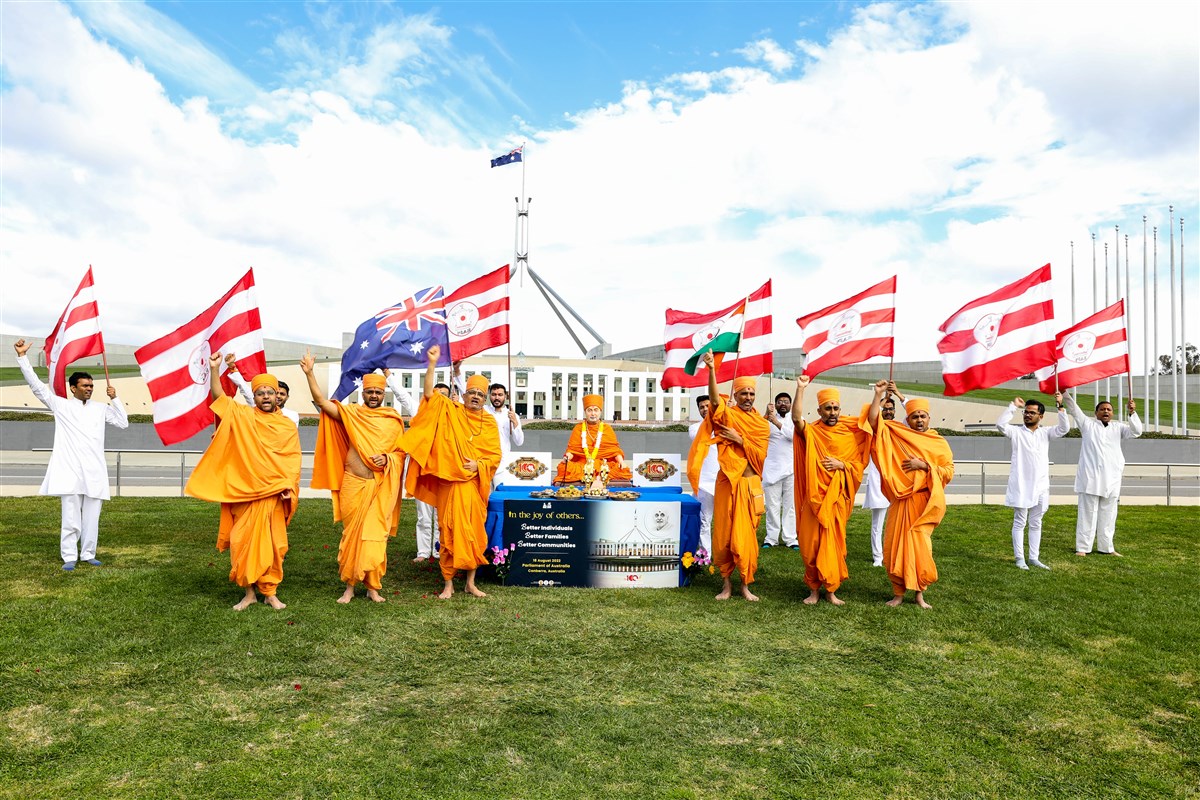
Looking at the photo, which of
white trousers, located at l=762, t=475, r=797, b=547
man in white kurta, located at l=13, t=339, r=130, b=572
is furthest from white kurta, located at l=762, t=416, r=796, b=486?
man in white kurta, located at l=13, t=339, r=130, b=572

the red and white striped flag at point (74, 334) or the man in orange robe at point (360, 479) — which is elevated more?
the red and white striped flag at point (74, 334)

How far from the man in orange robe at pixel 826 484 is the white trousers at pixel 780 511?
3.02 meters

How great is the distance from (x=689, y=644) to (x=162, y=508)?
33.8 feet

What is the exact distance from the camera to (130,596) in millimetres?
6914

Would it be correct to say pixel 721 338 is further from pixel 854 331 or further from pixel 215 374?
pixel 215 374

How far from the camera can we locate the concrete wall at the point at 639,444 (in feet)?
79.5

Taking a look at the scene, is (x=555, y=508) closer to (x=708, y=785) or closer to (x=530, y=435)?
(x=708, y=785)

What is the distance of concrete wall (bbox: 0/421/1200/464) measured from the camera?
79.5 feet

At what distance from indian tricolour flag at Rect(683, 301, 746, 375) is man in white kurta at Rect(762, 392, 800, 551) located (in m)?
1.35

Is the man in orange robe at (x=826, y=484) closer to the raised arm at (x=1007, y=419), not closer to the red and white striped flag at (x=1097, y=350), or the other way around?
the raised arm at (x=1007, y=419)

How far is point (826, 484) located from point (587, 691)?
11.2ft

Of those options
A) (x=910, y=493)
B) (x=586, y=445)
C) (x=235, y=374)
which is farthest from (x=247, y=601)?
(x=910, y=493)

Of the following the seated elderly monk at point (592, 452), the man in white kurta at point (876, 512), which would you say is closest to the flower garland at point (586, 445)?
the seated elderly monk at point (592, 452)

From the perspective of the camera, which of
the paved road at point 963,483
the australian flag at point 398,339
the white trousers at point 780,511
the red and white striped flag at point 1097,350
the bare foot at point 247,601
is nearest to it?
the bare foot at point 247,601
